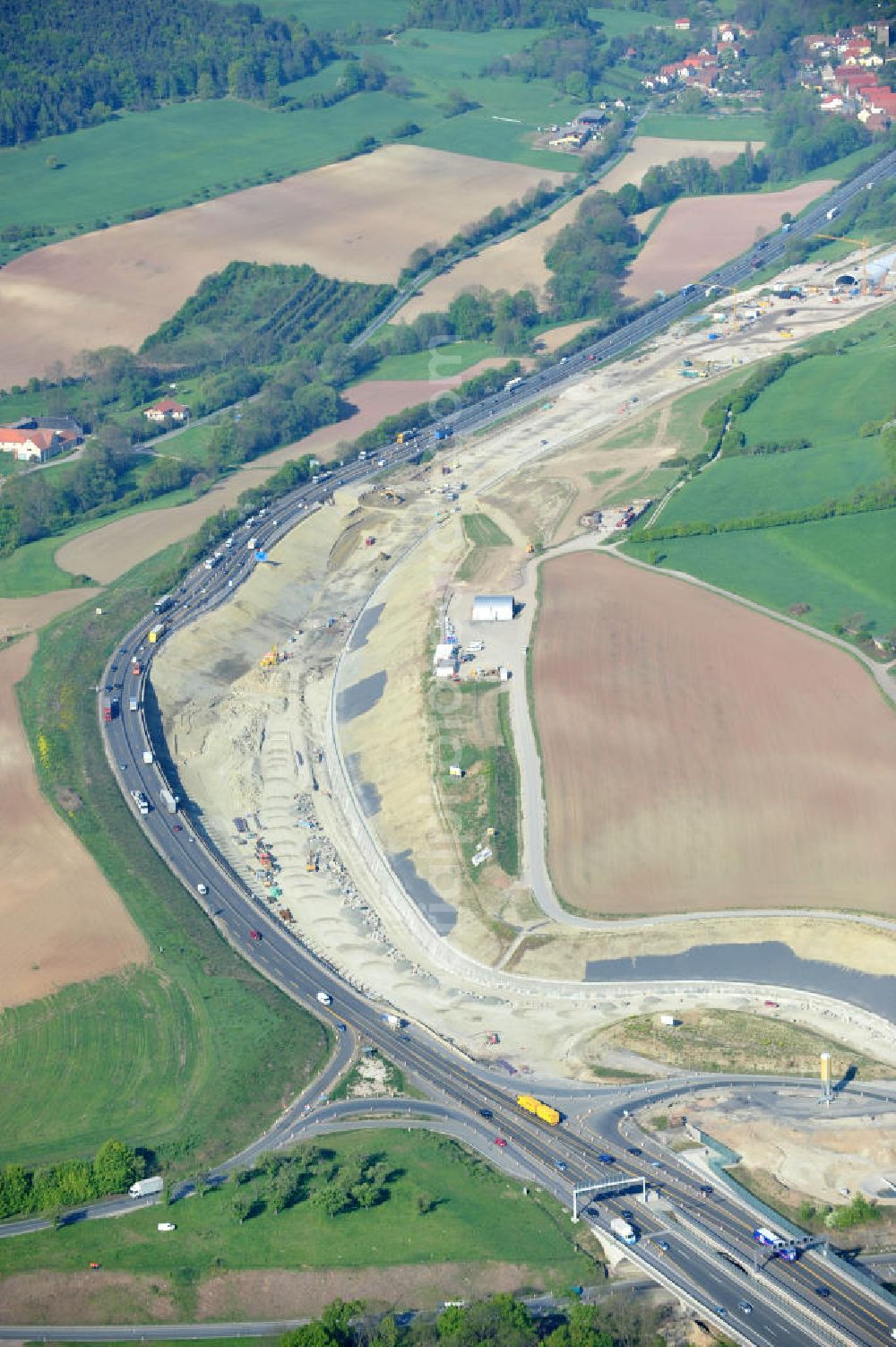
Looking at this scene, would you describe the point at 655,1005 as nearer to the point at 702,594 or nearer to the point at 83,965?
the point at 83,965

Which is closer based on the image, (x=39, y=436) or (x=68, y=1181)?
(x=68, y=1181)

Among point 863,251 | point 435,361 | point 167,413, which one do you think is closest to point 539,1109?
point 167,413

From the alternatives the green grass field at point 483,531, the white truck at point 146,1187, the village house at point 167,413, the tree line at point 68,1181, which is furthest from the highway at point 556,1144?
the village house at point 167,413

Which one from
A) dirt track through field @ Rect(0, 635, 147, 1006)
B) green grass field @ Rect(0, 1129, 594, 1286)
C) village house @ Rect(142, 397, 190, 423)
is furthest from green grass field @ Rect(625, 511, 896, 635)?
village house @ Rect(142, 397, 190, 423)

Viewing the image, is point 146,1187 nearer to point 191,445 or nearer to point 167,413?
point 191,445

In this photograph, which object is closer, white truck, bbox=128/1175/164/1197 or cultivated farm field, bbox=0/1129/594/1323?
cultivated farm field, bbox=0/1129/594/1323

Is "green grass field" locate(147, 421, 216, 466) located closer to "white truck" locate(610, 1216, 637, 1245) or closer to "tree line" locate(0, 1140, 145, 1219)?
"tree line" locate(0, 1140, 145, 1219)
